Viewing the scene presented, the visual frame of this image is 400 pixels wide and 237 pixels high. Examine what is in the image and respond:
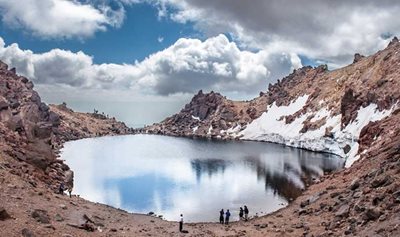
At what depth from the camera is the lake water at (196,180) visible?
2721 inches

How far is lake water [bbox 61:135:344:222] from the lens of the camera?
227 ft

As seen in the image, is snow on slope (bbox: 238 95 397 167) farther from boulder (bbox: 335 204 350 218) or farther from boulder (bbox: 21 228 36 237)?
boulder (bbox: 21 228 36 237)

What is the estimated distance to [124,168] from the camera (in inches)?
4363

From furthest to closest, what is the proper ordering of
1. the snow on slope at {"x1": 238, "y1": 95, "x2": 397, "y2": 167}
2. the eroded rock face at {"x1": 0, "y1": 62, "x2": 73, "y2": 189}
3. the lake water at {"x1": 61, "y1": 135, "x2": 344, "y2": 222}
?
the snow on slope at {"x1": 238, "y1": 95, "x2": 397, "y2": 167} < the lake water at {"x1": 61, "y1": 135, "x2": 344, "y2": 222} < the eroded rock face at {"x1": 0, "y1": 62, "x2": 73, "y2": 189}

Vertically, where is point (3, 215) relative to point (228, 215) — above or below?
above

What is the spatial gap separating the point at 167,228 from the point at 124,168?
200 feet

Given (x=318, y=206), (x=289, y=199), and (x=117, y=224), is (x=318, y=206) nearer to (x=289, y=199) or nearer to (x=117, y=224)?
(x=289, y=199)

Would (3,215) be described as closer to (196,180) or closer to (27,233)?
(27,233)

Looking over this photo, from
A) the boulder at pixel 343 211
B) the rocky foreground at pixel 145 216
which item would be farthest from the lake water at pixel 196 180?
the boulder at pixel 343 211

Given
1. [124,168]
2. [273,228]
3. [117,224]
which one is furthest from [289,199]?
[124,168]

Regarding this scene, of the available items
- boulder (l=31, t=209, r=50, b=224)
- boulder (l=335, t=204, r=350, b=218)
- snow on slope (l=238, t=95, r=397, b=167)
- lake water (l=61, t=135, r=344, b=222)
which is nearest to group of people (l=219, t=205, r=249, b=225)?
lake water (l=61, t=135, r=344, b=222)

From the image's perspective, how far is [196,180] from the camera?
92812mm

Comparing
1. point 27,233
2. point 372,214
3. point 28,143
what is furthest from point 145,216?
point 372,214

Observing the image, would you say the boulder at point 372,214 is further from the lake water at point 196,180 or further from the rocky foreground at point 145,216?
the lake water at point 196,180
